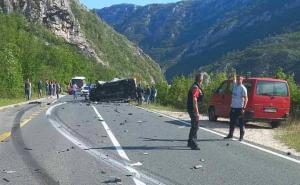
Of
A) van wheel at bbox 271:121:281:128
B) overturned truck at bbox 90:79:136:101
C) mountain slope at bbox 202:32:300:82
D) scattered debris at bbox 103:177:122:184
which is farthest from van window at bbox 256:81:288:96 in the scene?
mountain slope at bbox 202:32:300:82

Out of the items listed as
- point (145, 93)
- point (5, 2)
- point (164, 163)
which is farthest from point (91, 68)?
point (164, 163)

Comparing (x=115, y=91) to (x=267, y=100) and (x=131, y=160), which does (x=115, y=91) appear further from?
(x=131, y=160)

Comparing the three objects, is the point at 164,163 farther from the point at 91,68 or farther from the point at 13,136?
the point at 91,68

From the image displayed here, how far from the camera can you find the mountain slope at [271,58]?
137125 mm

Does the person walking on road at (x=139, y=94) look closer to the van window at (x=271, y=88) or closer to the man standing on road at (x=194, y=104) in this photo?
the van window at (x=271, y=88)

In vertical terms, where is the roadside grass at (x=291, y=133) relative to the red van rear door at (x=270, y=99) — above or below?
below

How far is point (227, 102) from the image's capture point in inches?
870

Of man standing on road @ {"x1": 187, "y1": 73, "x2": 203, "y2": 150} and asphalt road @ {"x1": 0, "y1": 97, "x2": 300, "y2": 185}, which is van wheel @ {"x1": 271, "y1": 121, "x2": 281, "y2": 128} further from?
man standing on road @ {"x1": 187, "y1": 73, "x2": 203, "y2": 150}

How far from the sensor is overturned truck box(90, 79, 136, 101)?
46.1 m

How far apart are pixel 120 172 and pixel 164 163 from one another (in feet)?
4.56

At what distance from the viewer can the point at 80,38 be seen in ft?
497

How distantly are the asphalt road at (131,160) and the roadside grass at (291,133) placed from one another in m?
1.52

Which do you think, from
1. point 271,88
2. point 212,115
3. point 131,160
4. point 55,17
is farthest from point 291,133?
point 55,17

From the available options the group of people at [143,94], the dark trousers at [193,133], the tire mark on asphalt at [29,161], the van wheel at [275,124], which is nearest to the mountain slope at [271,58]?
the group of people at [143,94]
